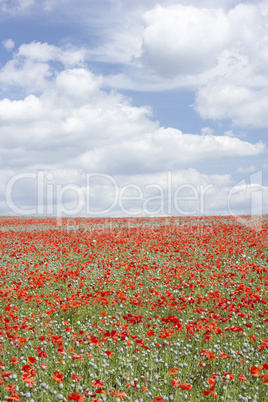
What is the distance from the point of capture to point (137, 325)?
26.6ft

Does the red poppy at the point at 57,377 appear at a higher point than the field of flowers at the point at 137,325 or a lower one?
higher

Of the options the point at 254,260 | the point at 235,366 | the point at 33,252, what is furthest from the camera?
the point at 33,252

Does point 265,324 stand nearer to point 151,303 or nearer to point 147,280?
point 151,303

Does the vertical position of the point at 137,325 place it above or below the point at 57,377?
below

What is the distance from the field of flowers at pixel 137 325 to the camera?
5.30m

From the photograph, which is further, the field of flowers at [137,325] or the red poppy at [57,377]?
the field of flowers at [137,325]

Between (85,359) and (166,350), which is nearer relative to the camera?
(85,359)

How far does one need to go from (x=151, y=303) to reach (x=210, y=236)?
10748 mm

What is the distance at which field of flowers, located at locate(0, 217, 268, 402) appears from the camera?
5.30m

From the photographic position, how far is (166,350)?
670cm

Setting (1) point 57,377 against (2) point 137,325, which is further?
(2) point 137,325

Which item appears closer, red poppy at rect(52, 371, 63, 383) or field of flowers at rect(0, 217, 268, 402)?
red poppy at rect(52, 371, 63, 383)

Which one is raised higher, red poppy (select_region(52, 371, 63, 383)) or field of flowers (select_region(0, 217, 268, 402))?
red poppy (select_region(52, 371, 63, 383))

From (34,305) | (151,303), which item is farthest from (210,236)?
(34,305)
